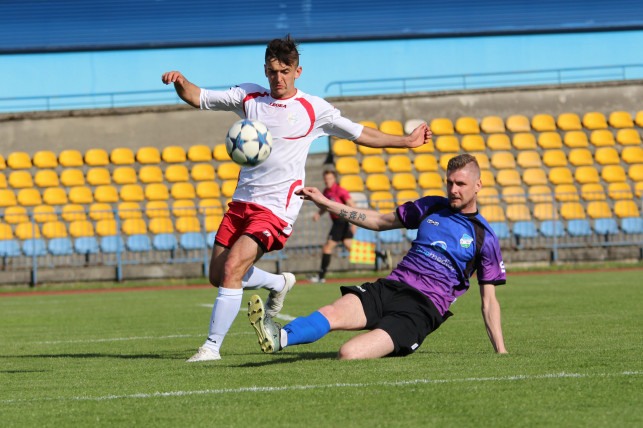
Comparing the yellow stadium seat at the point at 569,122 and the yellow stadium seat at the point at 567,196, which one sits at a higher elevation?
the yellow stadium seat at the point at 569,122

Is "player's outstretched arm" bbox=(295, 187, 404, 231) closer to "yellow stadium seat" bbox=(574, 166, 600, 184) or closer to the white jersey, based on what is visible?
the white jersey

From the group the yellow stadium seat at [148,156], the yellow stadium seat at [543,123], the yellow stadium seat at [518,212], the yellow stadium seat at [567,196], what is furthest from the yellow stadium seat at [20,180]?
the yellow stadium seat at [543,123]

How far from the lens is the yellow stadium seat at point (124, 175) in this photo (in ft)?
72.4

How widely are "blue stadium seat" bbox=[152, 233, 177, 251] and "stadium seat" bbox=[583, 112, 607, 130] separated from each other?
1151 cm

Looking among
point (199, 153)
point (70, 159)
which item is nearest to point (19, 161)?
point (70, 159)

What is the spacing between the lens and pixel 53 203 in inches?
843

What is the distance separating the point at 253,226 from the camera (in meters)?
6.59

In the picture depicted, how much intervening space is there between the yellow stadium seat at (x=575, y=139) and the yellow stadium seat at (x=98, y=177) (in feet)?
38.8

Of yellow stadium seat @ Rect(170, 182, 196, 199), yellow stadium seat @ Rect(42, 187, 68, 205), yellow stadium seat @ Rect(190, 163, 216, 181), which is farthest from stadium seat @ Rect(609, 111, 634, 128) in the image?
yellow stadium seat @ Rect(42, 187, 68, 205)

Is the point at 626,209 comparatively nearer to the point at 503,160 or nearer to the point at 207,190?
the point at 503,160

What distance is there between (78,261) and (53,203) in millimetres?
2352

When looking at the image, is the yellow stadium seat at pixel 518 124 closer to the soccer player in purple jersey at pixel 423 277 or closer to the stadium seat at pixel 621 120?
the stadium seat at pixel 621 120

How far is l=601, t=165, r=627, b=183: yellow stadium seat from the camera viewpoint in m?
22.7

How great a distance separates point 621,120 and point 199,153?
37.0 feet
